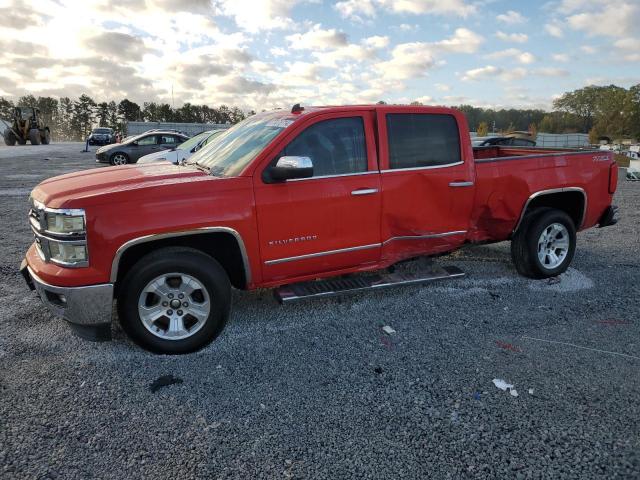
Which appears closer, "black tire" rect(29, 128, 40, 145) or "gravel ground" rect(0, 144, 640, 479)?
"gravel ground" rect(0, 144, 640, 479)

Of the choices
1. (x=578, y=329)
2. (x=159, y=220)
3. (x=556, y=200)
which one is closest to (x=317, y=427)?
(x=159, y=220)

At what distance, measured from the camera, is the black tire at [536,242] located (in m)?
5.11

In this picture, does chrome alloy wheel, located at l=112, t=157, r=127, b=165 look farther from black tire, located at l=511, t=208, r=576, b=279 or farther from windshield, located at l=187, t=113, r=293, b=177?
black tire, located at l=511, t=208, r=576, b=279

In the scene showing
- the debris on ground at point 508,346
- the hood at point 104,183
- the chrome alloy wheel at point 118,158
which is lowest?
the debris on ground at point 508,346

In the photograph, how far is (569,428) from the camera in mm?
2715

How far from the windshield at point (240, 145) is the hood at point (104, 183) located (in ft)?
0.61

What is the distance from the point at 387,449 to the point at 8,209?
9691 millimetres

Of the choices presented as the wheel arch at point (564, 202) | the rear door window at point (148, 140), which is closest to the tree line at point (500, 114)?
the rear door window at point (148, 140)

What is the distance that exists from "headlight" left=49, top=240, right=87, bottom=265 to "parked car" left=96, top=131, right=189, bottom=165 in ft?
52.3

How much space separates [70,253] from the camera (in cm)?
330

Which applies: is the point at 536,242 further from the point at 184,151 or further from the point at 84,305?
the point at 184,151

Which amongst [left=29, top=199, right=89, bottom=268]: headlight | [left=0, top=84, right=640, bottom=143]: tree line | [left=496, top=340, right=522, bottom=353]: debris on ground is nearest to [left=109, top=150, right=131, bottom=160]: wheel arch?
[left=29, top=199, right=89, bottom=268]: headlight

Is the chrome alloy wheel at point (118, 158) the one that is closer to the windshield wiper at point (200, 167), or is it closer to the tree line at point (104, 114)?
the windshield wiper at point (200, 167)

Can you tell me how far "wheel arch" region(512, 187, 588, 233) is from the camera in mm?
5133
